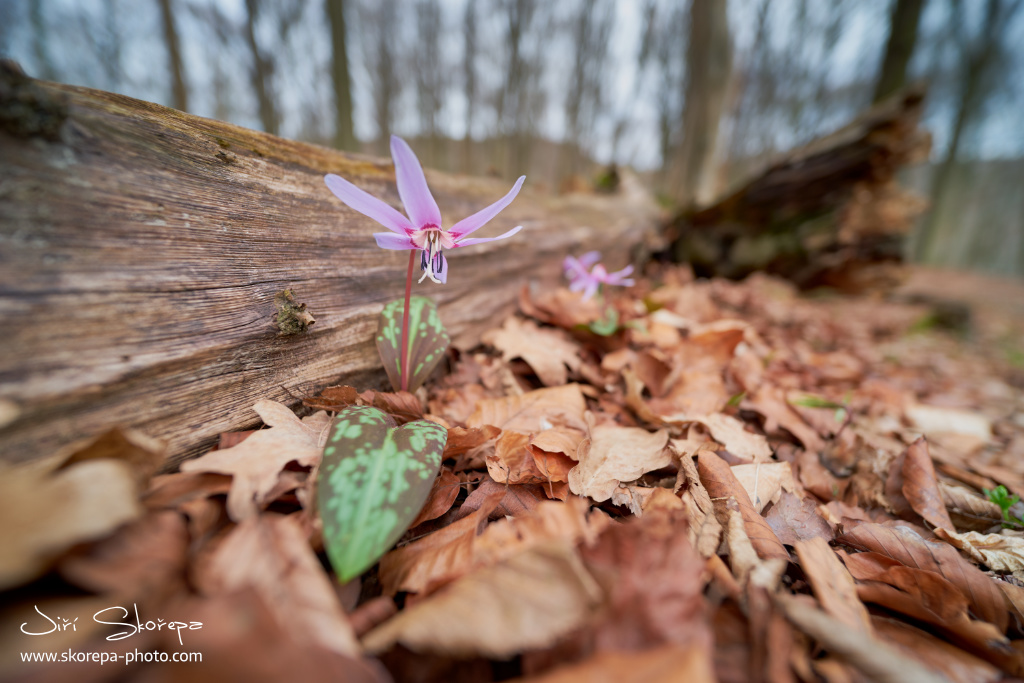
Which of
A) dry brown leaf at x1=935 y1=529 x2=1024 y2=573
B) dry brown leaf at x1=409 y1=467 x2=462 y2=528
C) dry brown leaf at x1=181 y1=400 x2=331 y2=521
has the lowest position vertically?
dry brown leaf at x1=935 y1=529 x2=1024 y2=573

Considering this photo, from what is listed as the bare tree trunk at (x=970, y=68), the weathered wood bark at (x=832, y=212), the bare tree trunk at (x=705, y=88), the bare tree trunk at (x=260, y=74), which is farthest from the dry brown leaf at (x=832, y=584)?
the bare tree trunk at (x=970, y=68)

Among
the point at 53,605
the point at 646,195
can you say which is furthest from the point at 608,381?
the point at 646,195

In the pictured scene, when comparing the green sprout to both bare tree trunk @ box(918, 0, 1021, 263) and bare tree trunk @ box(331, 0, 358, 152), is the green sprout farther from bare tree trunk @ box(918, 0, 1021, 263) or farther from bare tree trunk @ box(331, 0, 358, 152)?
bare tree trunk @ box(918, 0, 1021, 263)

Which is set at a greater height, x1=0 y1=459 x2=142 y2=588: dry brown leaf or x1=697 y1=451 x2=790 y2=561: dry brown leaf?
x1=0 y1=459 x2=142 y2=588: dry brown leaf

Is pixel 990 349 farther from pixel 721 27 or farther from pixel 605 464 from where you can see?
pixel 605 464

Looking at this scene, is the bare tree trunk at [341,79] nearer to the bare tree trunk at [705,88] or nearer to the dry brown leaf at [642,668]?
the bare tree trunk at [705,88]

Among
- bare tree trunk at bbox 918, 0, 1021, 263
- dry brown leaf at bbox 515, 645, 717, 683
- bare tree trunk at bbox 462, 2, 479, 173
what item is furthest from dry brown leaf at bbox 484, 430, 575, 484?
bare tree trunk at bbox 918, 0, 1021, 263
